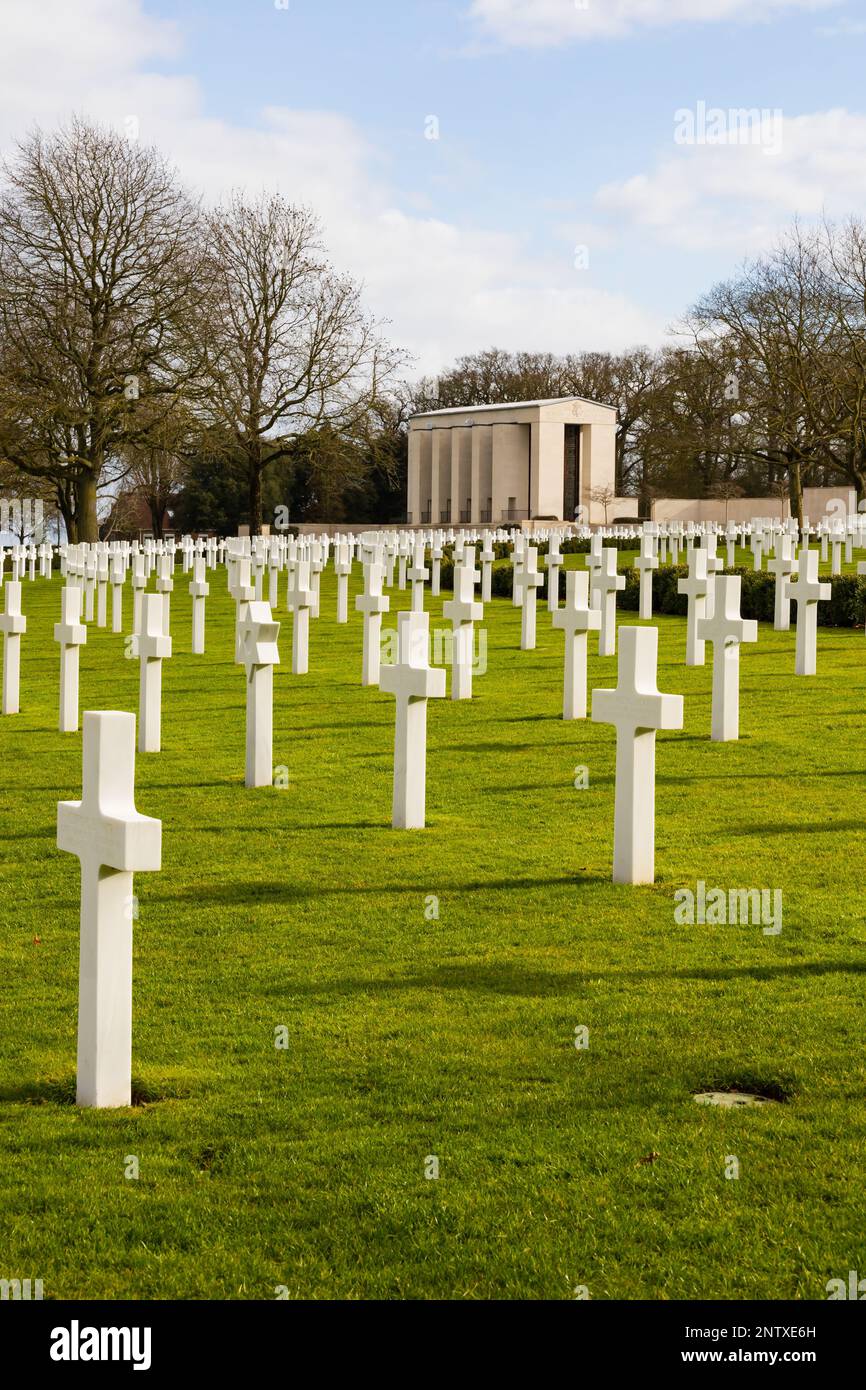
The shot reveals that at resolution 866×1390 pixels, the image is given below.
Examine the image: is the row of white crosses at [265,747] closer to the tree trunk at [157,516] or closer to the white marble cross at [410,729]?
the white marble cross at [410,729]

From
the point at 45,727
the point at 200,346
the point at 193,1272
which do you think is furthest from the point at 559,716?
Answer: the point at 200,346

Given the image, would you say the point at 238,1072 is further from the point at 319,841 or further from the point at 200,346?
the point at 200,346

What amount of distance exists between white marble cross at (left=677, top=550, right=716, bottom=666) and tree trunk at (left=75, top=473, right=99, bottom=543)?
22680 mm

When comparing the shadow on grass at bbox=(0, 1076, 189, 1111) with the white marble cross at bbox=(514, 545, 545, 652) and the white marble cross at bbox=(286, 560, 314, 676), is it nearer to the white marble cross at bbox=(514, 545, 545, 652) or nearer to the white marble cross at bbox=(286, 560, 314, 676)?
the white marble cross at bbox=(286, 560, 314, 676)

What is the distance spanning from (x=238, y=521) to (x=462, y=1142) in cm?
5927

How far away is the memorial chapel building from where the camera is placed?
64.4 metres

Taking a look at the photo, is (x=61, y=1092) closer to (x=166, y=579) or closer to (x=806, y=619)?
(x=806, y=619)

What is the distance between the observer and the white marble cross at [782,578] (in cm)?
1830

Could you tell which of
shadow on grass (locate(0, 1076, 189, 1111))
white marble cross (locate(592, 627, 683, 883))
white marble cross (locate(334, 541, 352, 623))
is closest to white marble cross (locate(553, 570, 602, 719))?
white marble cross (locate(592, 627, 683, 883))

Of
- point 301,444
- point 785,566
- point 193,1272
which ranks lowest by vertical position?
point 193,1272

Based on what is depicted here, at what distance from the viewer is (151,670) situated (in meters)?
11.6

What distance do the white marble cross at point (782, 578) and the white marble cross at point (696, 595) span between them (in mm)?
2101

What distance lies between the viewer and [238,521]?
205 ft

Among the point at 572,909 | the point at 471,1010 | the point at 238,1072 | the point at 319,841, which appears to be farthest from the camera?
the point at 319,841
